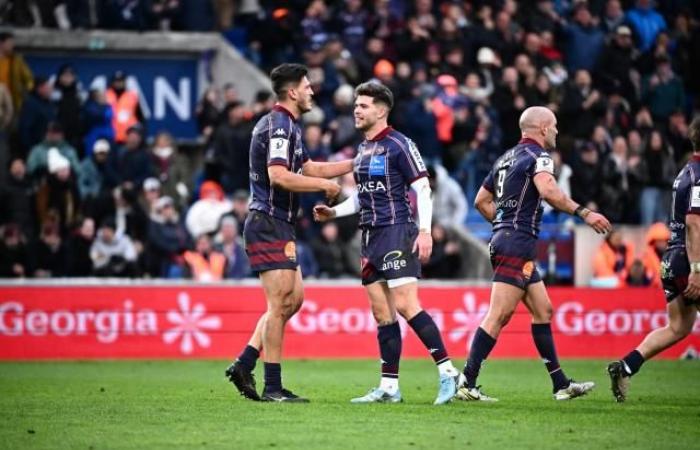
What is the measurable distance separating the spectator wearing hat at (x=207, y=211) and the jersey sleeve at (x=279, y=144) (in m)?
9.96

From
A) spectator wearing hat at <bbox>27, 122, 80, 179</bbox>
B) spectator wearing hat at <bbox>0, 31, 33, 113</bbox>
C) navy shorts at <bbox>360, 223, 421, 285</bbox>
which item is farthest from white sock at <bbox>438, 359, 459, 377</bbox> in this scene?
spectator wearing hat at <bbox>0, 31, 33, 113</bbox>

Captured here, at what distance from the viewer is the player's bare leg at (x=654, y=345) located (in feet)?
41.8

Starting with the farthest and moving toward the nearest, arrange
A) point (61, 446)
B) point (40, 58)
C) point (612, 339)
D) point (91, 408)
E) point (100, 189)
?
point (40, 58) → point (100, 189) → point (612, 339) → point (91, 408) → point (61, 446)

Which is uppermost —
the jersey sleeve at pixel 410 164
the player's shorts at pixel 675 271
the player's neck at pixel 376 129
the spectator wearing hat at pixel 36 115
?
the spectator wearing hat at pixel 36 115

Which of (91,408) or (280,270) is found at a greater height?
(280,270)

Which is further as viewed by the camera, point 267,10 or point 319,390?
point 267,10

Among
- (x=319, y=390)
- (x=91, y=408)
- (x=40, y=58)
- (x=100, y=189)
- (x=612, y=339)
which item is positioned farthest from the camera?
(x=40, y=58)

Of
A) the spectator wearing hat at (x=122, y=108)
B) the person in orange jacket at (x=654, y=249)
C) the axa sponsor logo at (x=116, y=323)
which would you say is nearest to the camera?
the axa sponsor logo at (x=116, y=323)

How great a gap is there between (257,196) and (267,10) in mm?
14660

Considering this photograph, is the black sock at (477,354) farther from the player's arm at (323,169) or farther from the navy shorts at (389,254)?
the player's arm at (323,169)

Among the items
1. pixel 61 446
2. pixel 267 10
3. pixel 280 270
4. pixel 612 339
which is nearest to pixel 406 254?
pixel 280 270

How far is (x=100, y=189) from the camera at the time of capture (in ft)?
74.1

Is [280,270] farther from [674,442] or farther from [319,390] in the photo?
[674,442]

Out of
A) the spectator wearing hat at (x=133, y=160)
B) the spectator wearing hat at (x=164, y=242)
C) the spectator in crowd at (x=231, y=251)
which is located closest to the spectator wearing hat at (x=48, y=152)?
the spectator wearing hat at (x=133, y=160)
